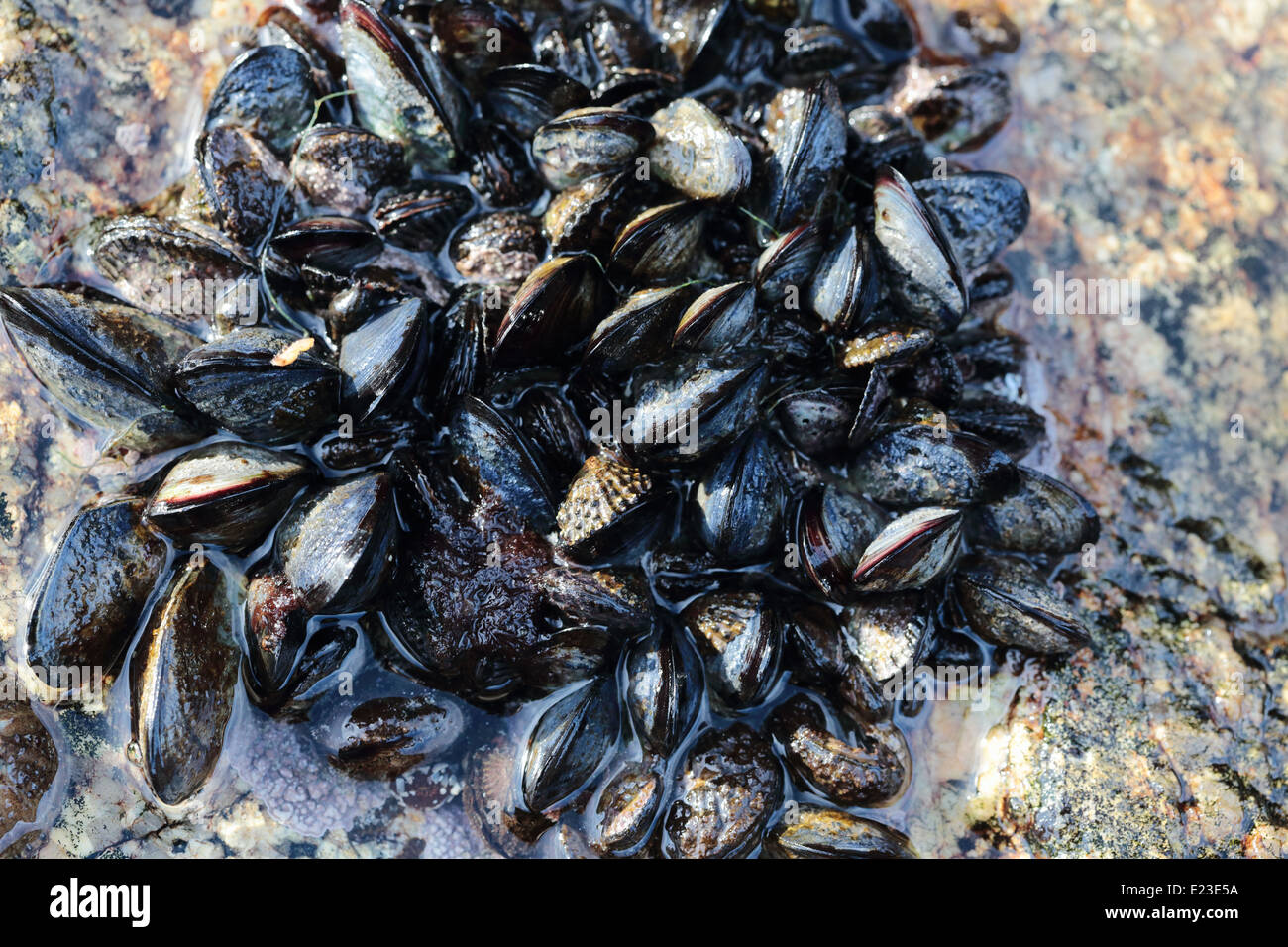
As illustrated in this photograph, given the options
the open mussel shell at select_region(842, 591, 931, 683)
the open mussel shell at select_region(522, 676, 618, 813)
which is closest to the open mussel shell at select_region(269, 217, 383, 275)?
the open mussel shell at select_region(522, 676, 618, 813)

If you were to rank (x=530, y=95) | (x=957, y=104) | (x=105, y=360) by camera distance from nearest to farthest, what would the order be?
(x=105, y=360)
(x=530, y=95)
(x=957, y=104)

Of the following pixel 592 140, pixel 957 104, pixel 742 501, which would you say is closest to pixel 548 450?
pixel 742 501

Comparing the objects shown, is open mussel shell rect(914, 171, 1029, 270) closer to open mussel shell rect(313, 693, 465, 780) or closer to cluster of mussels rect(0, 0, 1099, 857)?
cluster of mussels rect(0, 0, 1099, 857)

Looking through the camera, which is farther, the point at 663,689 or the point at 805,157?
the point at 805,157

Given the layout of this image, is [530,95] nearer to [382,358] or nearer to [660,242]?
[660,242]

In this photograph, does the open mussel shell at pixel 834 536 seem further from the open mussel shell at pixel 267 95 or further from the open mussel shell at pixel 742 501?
the open mussel shell at pixel 267 95

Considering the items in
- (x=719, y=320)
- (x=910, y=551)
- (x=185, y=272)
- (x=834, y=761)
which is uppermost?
(x=719, y=320)
